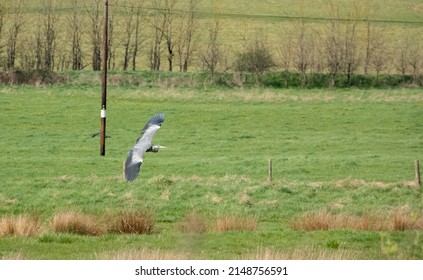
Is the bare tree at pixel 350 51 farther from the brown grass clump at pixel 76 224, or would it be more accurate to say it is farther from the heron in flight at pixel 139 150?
the heron in flight at pixel 139 150

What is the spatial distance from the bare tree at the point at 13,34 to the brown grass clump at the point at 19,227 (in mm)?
46328

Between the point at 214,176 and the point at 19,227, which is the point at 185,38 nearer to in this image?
the point at 214,176

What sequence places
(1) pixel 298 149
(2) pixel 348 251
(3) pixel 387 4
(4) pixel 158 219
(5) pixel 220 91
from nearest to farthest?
1. (2) pixel 348 251
2. (4) pixel 158 219
3. (1) pixel 298 149
4. (5) pixel 220 91
5. (3) pixel 387 4

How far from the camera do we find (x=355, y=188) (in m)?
26.3

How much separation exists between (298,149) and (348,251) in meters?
19.8

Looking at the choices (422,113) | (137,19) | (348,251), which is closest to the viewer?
(348,251)

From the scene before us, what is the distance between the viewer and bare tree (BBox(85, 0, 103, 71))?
233 ft

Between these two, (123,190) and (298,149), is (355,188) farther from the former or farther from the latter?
(298,149)

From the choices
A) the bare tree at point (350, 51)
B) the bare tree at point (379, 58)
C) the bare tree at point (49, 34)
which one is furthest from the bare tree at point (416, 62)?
the bare tree at point (49, 34)

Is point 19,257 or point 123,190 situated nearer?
point 19,257

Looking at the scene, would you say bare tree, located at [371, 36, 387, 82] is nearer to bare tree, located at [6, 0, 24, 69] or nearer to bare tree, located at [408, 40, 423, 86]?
bare tree, located at [408, 40, 423, 86]

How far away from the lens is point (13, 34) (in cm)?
7000

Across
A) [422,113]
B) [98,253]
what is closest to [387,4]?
[422,113]

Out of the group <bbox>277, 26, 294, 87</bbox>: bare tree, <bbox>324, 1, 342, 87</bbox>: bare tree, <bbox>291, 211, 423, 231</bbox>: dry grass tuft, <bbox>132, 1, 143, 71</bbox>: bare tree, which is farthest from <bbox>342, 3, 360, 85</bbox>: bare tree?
<bbox>291, 211, 423, 231</bbox>: dry grass tuft
